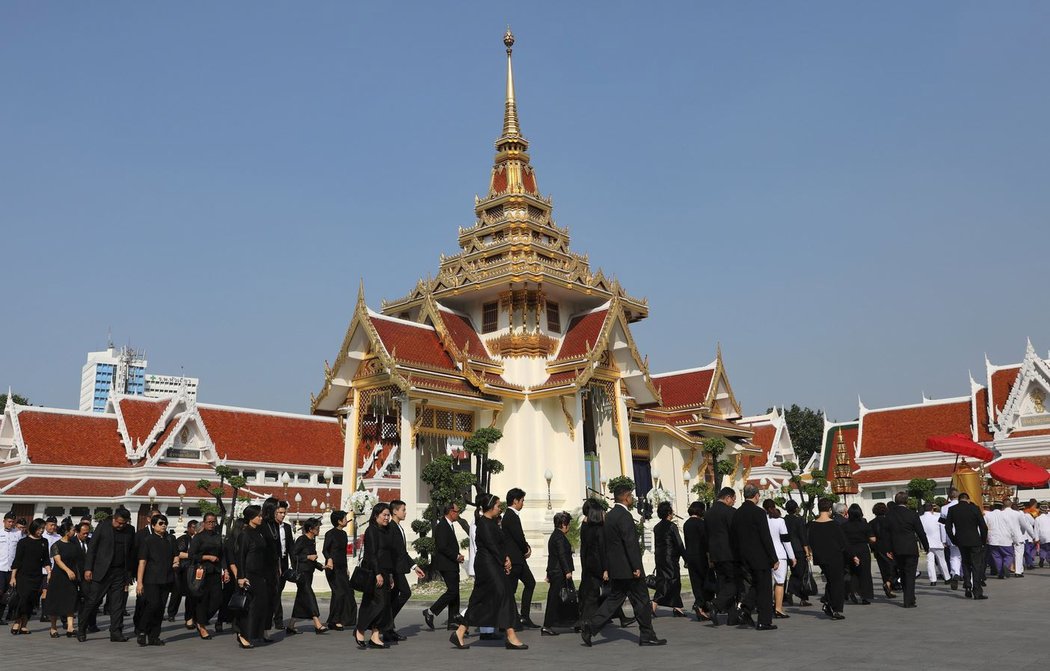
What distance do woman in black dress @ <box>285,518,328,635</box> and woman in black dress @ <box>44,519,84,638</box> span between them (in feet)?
8.29

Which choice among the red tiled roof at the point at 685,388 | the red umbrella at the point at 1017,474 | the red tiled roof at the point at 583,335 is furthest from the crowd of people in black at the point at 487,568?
the red tiled roof at the point at 685,388

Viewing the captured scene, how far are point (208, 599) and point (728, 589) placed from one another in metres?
6.17

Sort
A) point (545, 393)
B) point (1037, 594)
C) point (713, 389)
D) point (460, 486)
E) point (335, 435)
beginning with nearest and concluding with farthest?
point (1037, 594) < point (460, 486) < point (545, 393) < point (713, 389) < point (335, 435)

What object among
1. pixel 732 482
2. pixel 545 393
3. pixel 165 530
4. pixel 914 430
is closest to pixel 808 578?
pixel 165 530

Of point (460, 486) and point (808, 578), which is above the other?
point (460, 486)

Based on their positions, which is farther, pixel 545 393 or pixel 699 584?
pixel 545 393

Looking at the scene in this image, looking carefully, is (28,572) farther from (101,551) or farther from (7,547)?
(101,551)

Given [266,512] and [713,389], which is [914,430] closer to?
[713,389]

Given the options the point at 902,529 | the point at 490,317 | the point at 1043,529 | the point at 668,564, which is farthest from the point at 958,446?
the point at 668,564

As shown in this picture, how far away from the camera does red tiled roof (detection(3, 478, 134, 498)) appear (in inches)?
1252

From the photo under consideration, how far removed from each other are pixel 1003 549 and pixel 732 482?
2074 centimetres

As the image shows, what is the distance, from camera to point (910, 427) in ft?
145

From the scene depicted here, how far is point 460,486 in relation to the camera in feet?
62.1

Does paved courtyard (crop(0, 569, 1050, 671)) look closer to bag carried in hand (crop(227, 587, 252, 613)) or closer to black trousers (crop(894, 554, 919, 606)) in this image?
black trousers (crop(894, 554, 919, 606))
